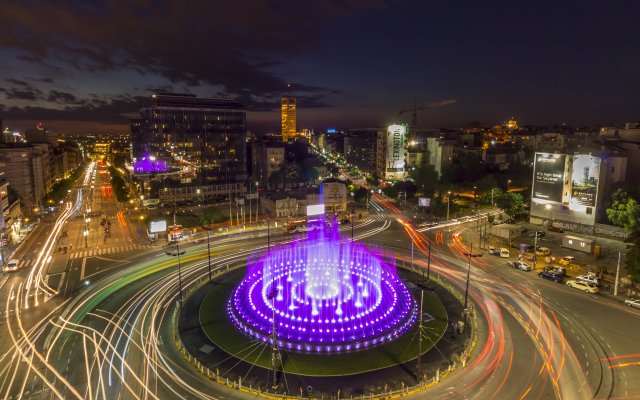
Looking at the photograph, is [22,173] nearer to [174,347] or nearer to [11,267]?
[11,267]

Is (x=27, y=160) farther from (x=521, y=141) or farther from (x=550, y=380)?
(x=521, y=141)

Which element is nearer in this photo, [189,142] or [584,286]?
[584,286]

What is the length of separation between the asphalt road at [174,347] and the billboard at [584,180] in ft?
80.0

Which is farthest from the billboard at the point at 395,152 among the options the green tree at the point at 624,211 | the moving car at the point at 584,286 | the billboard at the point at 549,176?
the moving car at the point at 584,286

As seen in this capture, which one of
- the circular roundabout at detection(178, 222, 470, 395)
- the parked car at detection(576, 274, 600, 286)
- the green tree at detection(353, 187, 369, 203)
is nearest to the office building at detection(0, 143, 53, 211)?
the circular roundabout at detection(178, 222, 470, 395)

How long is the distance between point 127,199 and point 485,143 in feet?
431

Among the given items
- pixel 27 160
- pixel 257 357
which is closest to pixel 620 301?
pixel 257 357

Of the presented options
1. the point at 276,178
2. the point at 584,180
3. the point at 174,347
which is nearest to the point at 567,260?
the point at 584,180

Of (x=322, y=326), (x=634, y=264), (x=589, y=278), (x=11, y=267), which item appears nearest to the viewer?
(x=322, y=326)

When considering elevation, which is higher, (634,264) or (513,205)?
(513,205)

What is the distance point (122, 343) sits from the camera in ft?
97.5

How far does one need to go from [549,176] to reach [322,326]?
52.8 m

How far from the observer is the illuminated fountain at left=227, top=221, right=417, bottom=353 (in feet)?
102

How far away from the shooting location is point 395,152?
123 metres
